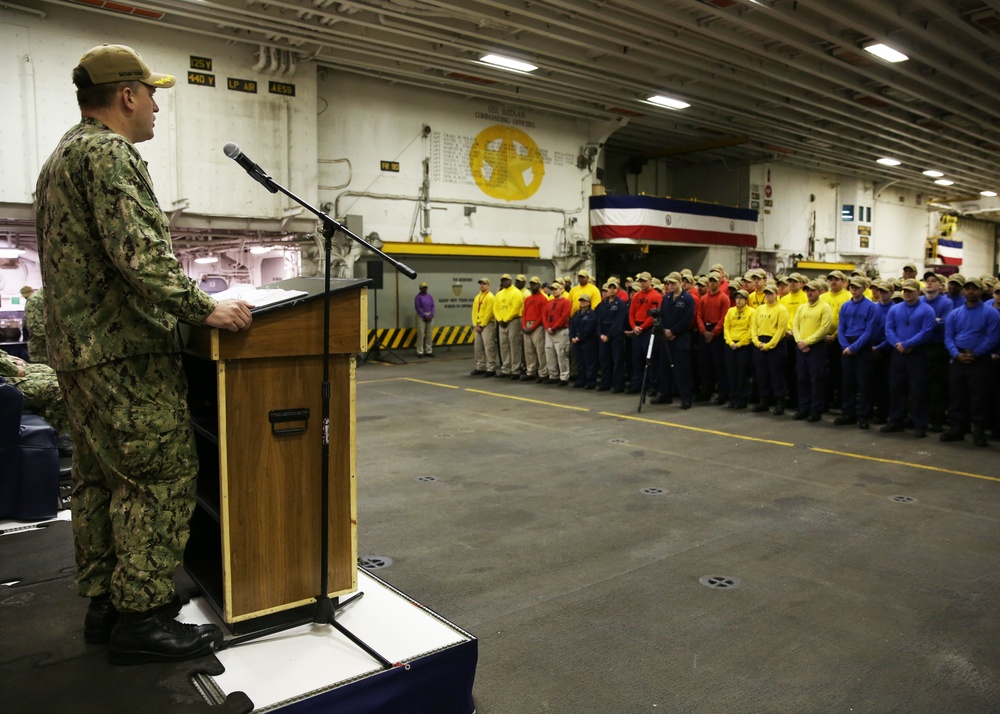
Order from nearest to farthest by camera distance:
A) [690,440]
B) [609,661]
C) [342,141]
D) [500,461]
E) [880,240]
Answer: [609,661] → [500,461] → [690,440] → [342,141] → [880,240]

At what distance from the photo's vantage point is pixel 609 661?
2900 mm

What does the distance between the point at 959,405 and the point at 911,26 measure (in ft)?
25.1

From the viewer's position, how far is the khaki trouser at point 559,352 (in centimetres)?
1143

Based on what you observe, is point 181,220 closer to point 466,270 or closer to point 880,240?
point 466,270

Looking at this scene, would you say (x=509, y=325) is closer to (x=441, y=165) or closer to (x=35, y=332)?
(x=441, y=165)

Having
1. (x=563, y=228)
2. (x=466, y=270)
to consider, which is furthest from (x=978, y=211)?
(x=466, y=270)

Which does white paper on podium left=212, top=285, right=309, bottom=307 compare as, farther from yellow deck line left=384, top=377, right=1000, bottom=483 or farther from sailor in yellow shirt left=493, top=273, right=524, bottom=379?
sailor in yellow shirt left=493, top=273, right=524, bottom=379

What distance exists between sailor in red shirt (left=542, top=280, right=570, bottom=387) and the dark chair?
26.0 ft

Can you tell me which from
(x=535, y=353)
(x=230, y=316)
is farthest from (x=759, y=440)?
(x=230, y=316)

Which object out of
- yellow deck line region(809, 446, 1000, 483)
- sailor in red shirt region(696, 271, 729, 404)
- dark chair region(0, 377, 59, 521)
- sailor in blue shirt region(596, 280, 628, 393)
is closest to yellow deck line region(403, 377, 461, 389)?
sailor in blue shirt region(596, 280, 628, 393)

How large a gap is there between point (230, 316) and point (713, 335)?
8.20 m

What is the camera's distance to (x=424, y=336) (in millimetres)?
16250

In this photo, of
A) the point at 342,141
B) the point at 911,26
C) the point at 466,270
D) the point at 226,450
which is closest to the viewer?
the point at 226,450

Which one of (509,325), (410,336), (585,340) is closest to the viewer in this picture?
(585,340)
